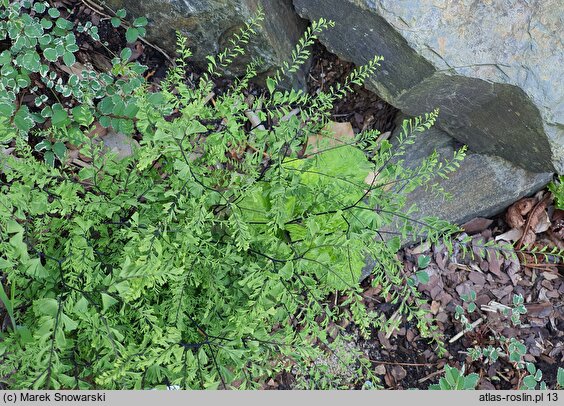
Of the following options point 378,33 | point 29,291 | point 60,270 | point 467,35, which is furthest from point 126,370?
point 467,35

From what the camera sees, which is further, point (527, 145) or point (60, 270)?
point (527, 145)

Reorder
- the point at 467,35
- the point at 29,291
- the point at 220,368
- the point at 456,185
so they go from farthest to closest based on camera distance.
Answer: the point at 456,185, the point at 467,35, the point at 29,291, the point at 220,368

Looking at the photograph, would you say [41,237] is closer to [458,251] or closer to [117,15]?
[117,15]

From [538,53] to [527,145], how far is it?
444mm

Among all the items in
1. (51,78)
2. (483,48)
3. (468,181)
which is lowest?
(51,78)

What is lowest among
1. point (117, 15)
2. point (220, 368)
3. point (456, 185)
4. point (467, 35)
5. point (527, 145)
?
point (220, 368)

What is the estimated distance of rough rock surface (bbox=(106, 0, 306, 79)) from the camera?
2637 mm

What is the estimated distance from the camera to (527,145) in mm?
2689

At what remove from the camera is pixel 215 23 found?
2.71 meters

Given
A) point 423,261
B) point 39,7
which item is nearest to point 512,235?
point 423,261

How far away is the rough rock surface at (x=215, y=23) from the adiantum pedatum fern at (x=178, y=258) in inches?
26.9

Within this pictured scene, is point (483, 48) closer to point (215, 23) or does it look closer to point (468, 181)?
point (468, 181)

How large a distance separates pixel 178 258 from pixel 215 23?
4.19 feet

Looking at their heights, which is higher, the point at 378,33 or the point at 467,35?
the point at 467,35
